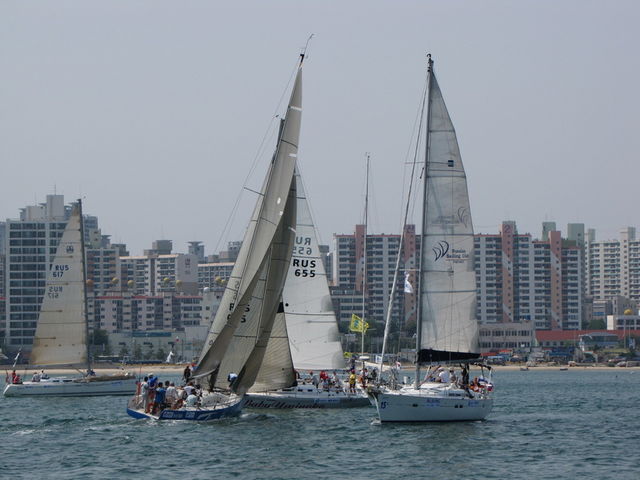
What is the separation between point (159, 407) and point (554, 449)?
16346 millimetres

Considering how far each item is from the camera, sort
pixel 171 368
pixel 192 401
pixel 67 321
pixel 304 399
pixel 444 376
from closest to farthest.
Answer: pixel 444 376 < pixel 192 401 < pixel 304 399 < pixel 67 321 < pixel 171 368

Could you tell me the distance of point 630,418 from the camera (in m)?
62.2

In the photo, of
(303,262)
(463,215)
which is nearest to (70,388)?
(303,262)

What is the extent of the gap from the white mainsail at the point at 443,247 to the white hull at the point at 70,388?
3510cm

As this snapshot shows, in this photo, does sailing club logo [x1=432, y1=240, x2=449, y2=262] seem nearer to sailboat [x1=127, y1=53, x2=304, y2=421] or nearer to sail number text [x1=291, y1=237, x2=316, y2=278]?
sailboat [x1=127, y1=53, x2=304, y2=421]

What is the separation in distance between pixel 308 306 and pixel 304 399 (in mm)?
5825

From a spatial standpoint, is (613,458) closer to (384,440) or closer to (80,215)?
(384,440)


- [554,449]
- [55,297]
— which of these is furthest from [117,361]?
[554,449]

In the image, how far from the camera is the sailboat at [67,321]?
80.1 m

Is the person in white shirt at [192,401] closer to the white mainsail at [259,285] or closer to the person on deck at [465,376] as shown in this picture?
the white mainsail at [259,285]

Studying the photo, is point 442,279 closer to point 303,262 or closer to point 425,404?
point 425,404

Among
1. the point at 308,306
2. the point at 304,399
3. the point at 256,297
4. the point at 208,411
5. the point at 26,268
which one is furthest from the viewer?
the point at 26,268

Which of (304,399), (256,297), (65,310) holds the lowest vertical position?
(304,399)

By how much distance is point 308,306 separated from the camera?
64188mm
